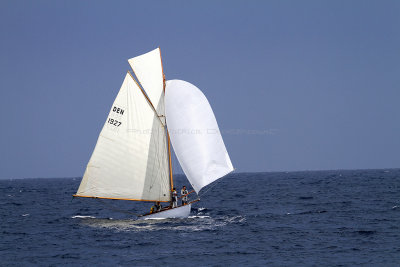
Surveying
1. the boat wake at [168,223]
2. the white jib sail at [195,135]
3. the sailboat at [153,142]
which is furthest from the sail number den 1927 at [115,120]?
the boat wake at [168,223]

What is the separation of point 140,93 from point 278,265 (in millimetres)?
19979

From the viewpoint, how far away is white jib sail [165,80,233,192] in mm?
40000

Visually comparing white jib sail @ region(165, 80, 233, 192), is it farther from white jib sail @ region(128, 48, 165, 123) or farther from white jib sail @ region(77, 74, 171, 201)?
white jib sail @ region(77, 74, 171, 201)

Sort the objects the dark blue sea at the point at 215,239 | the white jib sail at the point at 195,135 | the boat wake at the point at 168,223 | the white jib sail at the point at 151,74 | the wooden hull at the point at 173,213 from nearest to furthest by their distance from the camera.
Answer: the dark blue sea at the point at 215,239 < the boat wake at the point at 168,223 < the white jib sail at the point at 195,135 < the wooden hull at the point at 173,213 < the white jib sail at the point at 151,74

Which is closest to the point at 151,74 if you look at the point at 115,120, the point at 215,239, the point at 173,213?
the point at 115,120

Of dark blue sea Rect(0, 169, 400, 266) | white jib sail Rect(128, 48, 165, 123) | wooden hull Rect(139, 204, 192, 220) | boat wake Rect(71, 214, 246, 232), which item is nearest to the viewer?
dark blue sea Rect(0, 169, 400, 266)

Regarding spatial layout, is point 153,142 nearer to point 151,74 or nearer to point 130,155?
point 130,155

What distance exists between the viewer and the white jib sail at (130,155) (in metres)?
40.9

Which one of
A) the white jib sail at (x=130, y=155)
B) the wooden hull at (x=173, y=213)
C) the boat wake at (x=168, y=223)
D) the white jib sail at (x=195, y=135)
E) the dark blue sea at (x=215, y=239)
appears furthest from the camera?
the white jib sail at (x=130, y=155)

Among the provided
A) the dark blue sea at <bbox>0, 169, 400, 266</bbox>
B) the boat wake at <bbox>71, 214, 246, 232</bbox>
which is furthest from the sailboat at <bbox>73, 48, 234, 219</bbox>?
the dark blue sea at <bbox>0, 169, 400, 266</bbox>

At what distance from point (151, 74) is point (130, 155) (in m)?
6.80

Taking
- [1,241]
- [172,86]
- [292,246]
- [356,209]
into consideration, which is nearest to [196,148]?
[172,86]

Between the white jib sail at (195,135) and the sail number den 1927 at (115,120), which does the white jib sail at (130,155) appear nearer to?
the sail number den 1927 at (115,120)

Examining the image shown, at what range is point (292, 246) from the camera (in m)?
30.6
